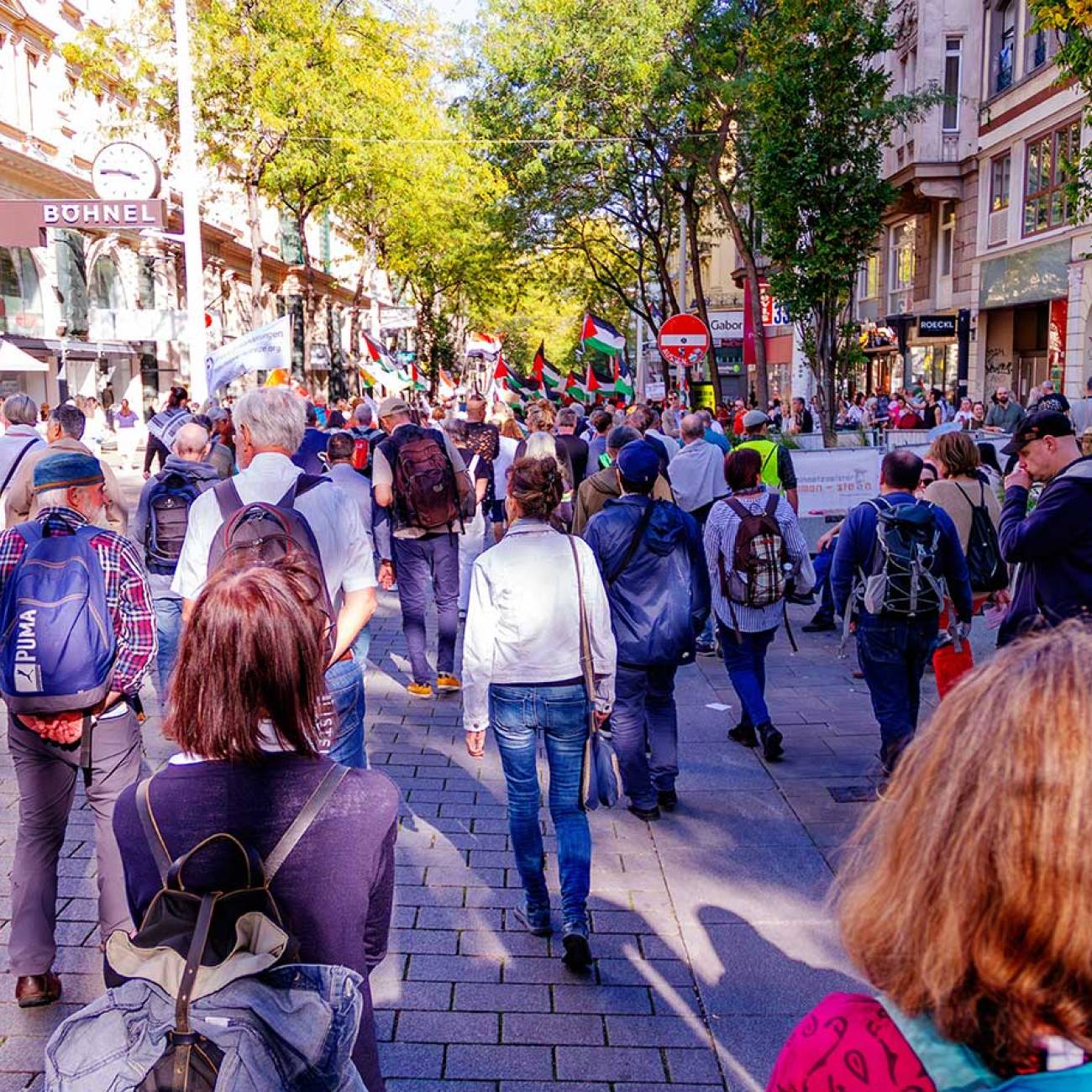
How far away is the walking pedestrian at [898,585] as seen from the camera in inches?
218

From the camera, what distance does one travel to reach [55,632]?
3584 millimetres

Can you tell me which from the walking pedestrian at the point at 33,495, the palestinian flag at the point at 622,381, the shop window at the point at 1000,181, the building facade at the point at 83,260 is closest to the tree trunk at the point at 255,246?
the building facade at the point at 83,260

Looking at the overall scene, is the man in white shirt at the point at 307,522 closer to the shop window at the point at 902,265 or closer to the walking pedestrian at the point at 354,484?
the walking pedestrian at the point at 354,484

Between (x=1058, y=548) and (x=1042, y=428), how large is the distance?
59 centimetres

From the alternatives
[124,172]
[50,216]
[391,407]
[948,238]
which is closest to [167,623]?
[391,407]

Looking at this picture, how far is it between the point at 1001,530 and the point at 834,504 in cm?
659

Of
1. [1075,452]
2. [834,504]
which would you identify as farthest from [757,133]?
[1075,452]

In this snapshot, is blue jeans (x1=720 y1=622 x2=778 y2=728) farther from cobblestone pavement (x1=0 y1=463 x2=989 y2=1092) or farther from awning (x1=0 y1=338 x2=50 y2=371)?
awning (x1=0 y1=338 x2=50 y2=371)

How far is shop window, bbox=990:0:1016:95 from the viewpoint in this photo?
2483cm

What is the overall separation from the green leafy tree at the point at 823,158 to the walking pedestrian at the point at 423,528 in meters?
7.85

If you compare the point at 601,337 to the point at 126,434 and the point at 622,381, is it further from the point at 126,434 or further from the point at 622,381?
the point at 126,434

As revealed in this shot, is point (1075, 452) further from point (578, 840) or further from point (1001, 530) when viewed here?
point (578, 840)

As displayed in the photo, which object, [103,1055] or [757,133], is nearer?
[103,1055]

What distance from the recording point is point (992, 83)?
1016 inches
